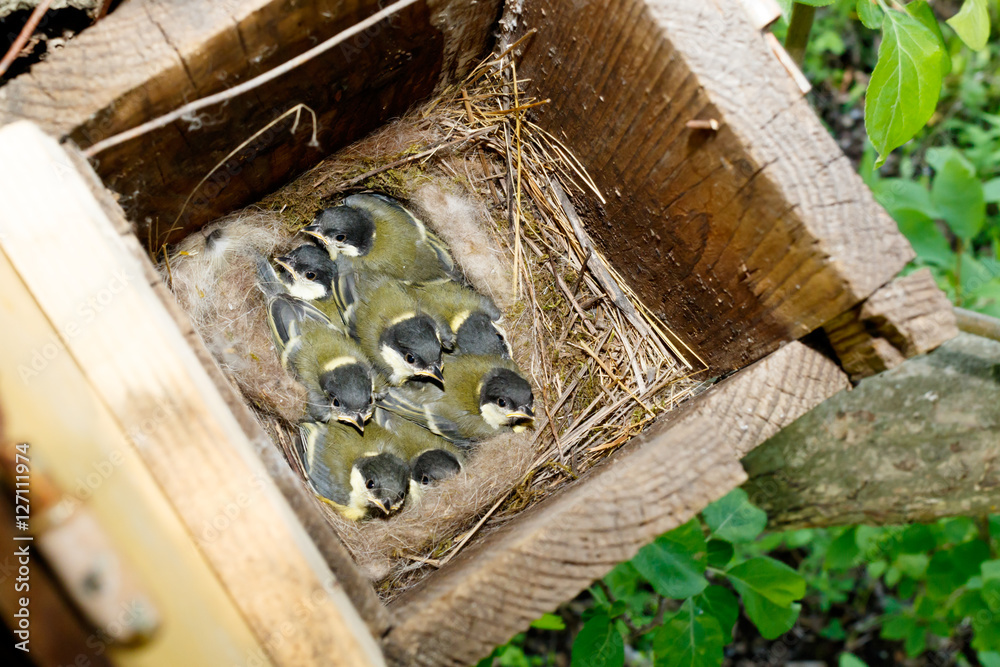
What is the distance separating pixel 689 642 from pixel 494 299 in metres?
1.15

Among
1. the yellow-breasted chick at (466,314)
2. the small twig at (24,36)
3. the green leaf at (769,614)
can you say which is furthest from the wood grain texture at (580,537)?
the small twig at (24,36)

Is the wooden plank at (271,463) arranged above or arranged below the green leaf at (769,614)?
above

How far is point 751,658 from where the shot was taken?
312cm

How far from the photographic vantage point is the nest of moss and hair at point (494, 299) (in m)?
1.74

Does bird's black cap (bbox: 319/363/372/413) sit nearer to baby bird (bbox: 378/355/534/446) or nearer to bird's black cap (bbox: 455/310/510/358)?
baby bird (bbox: 378/355/534/446)

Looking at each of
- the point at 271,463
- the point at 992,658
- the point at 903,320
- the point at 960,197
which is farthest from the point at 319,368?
the point at 992,658

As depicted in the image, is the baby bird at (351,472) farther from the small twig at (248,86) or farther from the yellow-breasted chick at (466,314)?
the small twig at (248,86)

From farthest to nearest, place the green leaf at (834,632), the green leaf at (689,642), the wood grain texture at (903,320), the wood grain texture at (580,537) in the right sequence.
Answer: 1. the green leaf at (834,632)
2. the green leaf at (689,642)
3. the wood grain texture at (903,320)
4. the wood grain texture at (580,537)

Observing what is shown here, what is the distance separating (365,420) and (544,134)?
3.28 feet

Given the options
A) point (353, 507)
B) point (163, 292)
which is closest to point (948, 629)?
point (353, 507)

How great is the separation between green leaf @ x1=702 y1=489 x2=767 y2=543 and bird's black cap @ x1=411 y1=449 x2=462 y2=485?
727 mm

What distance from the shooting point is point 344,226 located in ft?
6.32

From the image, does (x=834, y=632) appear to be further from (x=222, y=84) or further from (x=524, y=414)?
(x=222, y=84)

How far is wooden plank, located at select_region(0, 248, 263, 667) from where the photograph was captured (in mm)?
956
